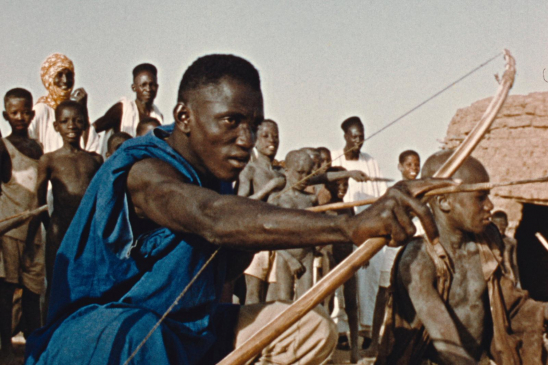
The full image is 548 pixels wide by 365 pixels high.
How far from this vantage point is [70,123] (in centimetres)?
681

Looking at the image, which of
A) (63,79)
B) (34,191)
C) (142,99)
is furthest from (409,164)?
(34,191)

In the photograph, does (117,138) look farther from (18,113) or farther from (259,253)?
(259,253)

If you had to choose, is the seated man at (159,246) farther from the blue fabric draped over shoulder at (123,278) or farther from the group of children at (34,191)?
the group of children at (34,191)

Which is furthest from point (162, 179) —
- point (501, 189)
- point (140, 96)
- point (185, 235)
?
point (501, 189)

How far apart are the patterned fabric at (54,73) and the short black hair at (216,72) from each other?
199 inches

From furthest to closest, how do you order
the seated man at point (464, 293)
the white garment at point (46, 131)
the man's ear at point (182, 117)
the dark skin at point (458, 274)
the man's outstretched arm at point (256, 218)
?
the white garment at point (46, 131), the seated man at point (464, 293), the dark skin at point (458, 274), the man's ear at point (182, 117), the man's outstretched arm at point (256, 218)

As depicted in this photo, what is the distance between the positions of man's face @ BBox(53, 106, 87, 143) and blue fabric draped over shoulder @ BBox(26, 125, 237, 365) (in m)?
3.90

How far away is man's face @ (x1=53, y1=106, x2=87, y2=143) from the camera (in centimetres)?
681

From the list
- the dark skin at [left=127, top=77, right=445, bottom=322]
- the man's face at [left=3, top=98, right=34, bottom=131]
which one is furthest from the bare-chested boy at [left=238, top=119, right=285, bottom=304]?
the dark skin at [left=127, top=77, right=445, bottom=322]

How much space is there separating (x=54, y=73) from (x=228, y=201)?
5907mm

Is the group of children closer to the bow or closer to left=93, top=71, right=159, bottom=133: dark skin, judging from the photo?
left=93, top=71, right=159, bottom=133: dark skin

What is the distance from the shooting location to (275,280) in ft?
24.0

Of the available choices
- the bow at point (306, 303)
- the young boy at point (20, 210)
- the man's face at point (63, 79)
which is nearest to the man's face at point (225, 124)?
the bow at point (306, 303)

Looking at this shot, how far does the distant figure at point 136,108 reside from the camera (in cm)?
797
